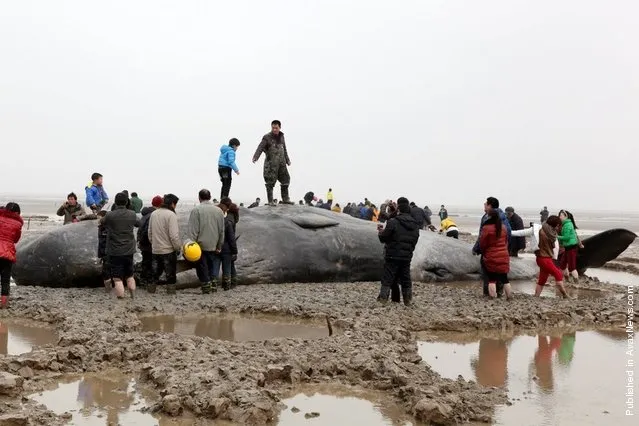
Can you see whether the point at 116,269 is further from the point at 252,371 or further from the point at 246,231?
the point at 252,371

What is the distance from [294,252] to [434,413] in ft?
25.4

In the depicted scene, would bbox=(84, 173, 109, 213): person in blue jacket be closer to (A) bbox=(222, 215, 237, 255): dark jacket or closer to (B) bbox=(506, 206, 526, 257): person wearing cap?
(A) bbox=(222, 215, 237, 255): dark jacket

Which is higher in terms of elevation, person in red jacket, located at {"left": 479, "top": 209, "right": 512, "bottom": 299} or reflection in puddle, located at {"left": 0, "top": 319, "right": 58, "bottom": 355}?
person in red jacket, located at {"left": 479, "top": 209, "right": 512, "bottom": 299}

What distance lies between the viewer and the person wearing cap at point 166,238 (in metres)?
9.76

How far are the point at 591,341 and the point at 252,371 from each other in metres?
4.56

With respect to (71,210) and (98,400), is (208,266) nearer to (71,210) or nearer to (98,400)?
(71,210)

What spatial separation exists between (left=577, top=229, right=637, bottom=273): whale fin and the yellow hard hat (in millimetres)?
9130

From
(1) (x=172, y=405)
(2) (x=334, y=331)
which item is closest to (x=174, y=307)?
(2) (x=334, y=331)

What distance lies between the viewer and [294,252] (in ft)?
38.8

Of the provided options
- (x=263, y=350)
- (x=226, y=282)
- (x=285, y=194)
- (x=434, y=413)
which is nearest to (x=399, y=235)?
(x=226, y=282)

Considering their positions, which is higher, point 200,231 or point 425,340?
point 200,231

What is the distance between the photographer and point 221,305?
8.78 metres

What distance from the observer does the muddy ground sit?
14.3ft

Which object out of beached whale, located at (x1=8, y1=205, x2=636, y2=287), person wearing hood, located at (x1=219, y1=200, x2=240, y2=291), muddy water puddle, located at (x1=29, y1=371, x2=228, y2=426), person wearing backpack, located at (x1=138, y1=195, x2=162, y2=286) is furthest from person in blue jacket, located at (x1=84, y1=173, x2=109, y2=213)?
muddy water puddle, located at (x1=29, y1=371, x2=228, y2=426)
